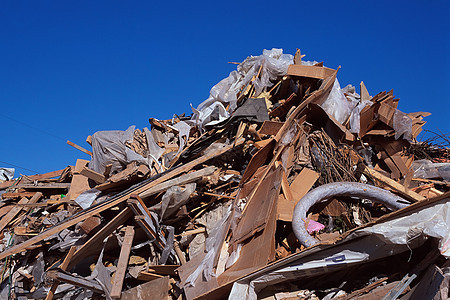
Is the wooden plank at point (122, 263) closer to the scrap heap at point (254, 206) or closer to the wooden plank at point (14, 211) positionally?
the scrap heap at point (254, 206)

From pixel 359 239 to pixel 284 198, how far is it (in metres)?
1.58

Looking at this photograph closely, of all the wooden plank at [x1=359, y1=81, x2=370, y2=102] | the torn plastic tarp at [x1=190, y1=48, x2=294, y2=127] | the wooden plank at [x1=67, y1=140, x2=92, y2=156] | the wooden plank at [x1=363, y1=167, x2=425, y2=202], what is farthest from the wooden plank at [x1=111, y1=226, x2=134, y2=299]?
the wooden plank at [x1=359, y1=81, x2=370, y2=102]

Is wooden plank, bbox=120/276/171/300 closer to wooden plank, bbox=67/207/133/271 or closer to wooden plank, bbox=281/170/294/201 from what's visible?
wooden plank, bbox=67/207/133/271

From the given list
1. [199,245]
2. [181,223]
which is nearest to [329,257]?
[199,245]

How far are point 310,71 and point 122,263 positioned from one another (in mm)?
4578

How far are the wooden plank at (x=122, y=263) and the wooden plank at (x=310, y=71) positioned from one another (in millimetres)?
4003

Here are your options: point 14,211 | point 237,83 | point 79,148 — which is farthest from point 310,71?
point 14,211

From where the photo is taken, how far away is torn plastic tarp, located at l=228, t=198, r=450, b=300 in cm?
358

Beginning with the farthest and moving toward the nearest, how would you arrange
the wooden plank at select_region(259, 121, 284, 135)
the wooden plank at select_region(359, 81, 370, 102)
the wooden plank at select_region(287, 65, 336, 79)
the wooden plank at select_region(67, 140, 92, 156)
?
the wooden plank at select_region(67, 140, 92, 156) → the wooden plank at select_region(359, 81, 370, 102) → the wooden plank at select_region(287, 65, 336, 79) → the wooden plank at select_region(259, 121, 284, 135)

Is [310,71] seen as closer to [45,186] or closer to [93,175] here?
[93,175]

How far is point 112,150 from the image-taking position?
24.5 ft

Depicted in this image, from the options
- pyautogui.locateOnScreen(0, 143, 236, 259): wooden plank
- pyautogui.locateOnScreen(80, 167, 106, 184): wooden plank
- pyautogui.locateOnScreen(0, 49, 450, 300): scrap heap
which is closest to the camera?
pyautogui.locateOnScreen(0, 49, 450, 300): scrap heap

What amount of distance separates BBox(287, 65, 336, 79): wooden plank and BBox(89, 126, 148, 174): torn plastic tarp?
329cm

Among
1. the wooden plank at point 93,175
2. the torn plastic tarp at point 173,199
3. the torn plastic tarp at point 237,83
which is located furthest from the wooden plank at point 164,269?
the torn plastic tarp at point 237,83
